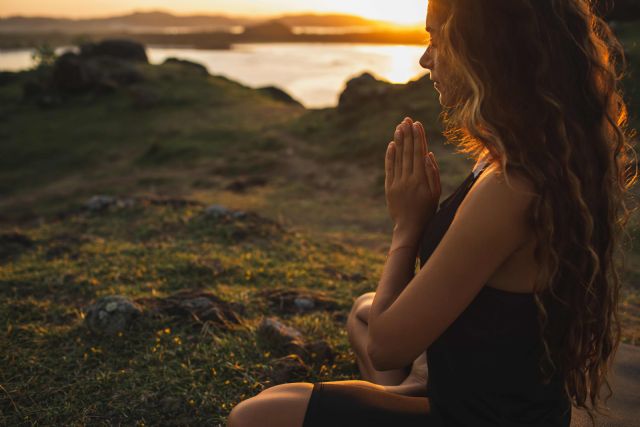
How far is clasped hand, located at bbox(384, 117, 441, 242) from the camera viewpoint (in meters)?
2.23

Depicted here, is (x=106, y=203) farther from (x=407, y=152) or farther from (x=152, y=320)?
(x=407, y=152)

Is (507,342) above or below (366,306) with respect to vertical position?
above

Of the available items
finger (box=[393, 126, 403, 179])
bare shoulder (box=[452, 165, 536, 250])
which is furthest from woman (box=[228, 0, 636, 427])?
finger (box=[393, 126, 403, 179])

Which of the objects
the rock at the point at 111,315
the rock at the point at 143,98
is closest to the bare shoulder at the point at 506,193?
the rock at the point at 111,315

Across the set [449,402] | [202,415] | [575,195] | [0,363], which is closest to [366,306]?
[202,415]

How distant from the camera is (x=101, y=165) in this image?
17.1 m

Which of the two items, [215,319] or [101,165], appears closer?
[215,319]

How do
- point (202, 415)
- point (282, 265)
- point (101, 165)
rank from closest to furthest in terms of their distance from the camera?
point (202, 415)
point (282, 265)
point (101, 165)

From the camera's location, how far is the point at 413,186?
7.33 feet

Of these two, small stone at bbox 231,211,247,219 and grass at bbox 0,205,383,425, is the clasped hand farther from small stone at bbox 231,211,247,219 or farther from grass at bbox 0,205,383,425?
small stone at bbox 231,211,247,219

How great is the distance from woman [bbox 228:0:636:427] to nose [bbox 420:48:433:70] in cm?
1

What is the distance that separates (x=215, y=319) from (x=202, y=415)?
114 centimetres

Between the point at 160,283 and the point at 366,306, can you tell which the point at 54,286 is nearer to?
the point at 160,283

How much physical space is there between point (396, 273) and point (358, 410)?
0.51 metres
